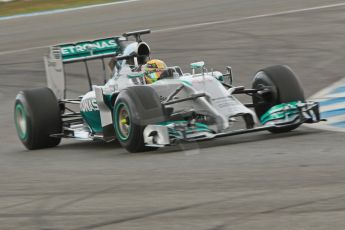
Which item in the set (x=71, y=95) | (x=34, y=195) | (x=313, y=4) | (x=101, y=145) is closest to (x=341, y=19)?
(x=313, y=4)

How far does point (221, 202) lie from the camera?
6.77 metres

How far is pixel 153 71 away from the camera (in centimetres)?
1096

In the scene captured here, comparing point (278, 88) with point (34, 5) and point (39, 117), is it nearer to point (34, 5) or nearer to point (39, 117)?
point (39, 117)

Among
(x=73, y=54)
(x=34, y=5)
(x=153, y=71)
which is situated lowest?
(x=153, y=71)

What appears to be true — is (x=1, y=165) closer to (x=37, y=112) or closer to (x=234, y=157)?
(x=37, y=112)

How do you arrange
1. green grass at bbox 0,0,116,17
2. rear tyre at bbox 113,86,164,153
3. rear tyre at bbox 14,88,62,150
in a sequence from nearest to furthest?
rear tyre at bbox 113,86,164,153 → rear tyre at bbox 14,88,62,150 → green grass at bbox 0,0,116,17

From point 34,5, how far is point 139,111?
17533 millimetres

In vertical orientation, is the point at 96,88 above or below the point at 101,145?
above

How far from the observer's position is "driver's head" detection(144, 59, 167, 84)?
10.9 metres

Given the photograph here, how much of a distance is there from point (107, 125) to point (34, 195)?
3039 mm

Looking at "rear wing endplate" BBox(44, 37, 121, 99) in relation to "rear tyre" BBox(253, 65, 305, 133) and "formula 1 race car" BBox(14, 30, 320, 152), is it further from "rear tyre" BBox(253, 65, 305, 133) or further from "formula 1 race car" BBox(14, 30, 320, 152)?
"rear tyre" BBox(253, 65, 305, 133)

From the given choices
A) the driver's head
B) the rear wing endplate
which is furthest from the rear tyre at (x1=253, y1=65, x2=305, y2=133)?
the rear wing endplate

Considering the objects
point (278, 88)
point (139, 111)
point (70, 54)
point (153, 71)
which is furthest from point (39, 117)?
point (278, 88)

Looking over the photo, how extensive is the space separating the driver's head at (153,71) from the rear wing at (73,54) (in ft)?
3.16
